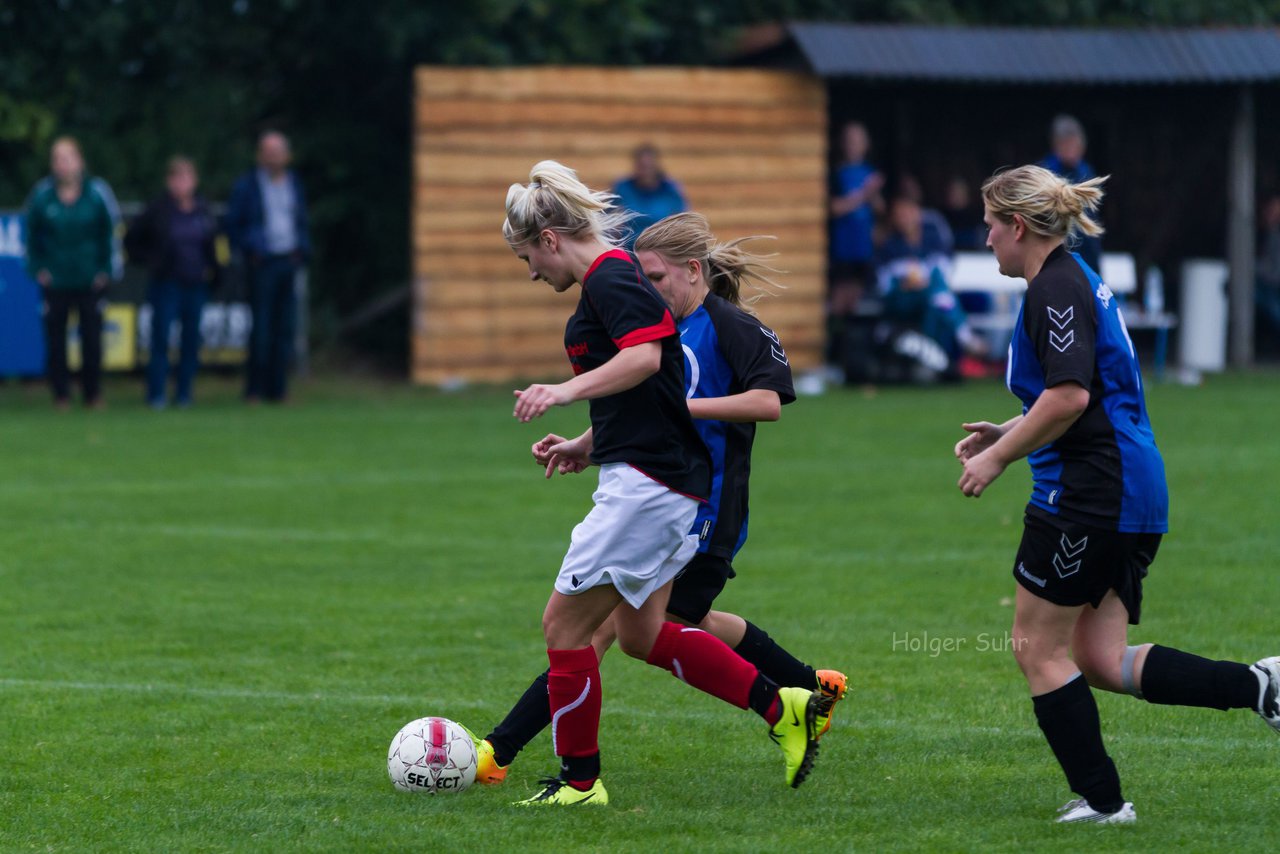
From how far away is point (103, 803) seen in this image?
5168mm

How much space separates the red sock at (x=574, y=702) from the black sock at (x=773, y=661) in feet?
2.50

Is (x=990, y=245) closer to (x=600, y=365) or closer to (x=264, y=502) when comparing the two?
(x=600, y=365)

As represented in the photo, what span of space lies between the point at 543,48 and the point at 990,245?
14562 mm

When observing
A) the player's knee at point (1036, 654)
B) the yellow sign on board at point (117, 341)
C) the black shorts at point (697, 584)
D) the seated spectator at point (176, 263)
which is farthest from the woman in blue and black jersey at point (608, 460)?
the yellow sign on board at point (117, 341)

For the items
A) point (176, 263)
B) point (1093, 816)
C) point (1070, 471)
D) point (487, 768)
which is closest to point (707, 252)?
point (1070, 471)

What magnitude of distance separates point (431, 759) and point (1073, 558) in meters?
1.89

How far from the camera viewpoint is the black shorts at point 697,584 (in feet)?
18.0

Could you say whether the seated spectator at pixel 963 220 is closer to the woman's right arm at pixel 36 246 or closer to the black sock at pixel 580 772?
the woman's right arm at pixel 36 246

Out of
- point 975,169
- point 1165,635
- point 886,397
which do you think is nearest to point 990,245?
point 1165,635

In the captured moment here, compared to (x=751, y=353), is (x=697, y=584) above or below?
below

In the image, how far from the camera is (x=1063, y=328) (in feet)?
15.3

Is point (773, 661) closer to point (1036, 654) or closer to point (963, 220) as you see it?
point (1036, 654)

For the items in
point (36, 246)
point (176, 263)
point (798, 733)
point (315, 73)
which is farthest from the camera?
point (315, 73)

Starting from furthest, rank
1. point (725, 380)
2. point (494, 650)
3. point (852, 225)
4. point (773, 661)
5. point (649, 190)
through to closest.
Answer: point (852, 225), point (649, 190), point (494, 650), point (773, 661), point (725, 380)
